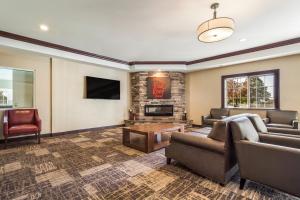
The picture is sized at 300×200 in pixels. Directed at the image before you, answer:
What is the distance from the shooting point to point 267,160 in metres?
1.72

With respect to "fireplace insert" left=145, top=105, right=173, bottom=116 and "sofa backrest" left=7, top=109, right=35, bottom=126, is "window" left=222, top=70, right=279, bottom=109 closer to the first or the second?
"fireplace insert" left=145, top=105, right=173, bottom=116

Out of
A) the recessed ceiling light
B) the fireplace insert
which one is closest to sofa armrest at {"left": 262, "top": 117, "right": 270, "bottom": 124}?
the fireplace insert

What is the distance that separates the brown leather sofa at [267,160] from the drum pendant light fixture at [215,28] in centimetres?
148

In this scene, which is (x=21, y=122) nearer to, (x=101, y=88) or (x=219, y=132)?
(x=101, y=88)

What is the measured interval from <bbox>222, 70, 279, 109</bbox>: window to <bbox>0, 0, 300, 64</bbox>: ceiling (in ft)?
4.09

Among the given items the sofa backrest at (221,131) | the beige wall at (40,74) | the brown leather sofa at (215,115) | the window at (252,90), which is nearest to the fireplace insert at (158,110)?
the brown leather sofa at (215,115)

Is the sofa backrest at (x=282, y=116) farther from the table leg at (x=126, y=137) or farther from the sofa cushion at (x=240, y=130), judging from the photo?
the table leg at (x=126, y=137)

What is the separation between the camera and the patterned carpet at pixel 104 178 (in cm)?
188

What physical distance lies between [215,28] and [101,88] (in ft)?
14.9

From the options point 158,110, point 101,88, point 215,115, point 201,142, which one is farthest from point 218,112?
point 101,88

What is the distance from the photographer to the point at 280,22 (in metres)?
3.20

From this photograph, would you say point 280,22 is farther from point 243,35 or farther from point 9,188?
point 9,188

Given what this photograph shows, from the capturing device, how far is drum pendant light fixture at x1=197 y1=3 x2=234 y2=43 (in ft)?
8.06

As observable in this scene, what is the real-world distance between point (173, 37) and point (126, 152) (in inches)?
117
